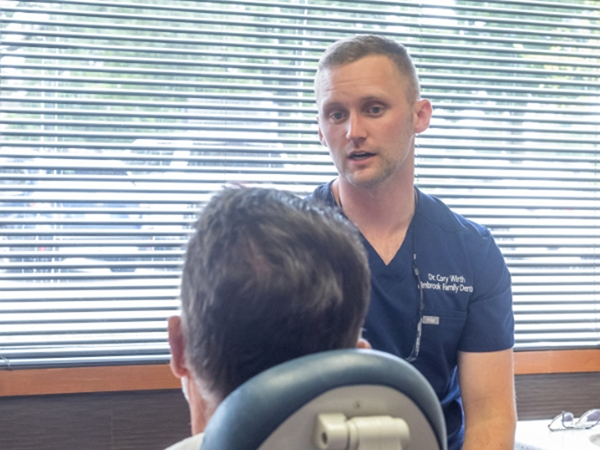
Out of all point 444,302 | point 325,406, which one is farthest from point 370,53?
point 325,406

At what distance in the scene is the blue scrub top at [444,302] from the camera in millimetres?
1496

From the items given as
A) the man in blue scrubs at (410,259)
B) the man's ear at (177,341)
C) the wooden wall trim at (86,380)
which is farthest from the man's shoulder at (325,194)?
the man's ear at (177,341)

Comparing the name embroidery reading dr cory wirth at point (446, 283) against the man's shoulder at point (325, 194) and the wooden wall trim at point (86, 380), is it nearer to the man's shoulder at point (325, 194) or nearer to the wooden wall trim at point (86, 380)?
the man's shoulder at point (325, 194)

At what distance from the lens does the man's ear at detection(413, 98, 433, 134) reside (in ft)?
5.16

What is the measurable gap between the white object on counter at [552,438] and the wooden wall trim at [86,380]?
0.97m

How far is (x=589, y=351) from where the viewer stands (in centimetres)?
221

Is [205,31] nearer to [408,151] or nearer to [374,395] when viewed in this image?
[408,151]

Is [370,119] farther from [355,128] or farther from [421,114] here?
[421,114]

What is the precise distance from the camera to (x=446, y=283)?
4.98ft

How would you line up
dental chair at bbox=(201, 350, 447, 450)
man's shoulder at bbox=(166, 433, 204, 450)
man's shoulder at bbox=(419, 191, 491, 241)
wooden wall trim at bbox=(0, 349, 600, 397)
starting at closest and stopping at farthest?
1. dental chair at bbox=(201, 350, 447, 450)
2. man's shoulder at bbox=(166, 433, 204, 450)
3. man's shoulder at bbox=(419, 191, 491, 241)
4. wooden wall trim at bbox=(0, 349, 600, 397)

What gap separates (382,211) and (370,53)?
37 cm

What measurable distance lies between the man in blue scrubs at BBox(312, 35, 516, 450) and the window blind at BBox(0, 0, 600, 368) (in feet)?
1.41

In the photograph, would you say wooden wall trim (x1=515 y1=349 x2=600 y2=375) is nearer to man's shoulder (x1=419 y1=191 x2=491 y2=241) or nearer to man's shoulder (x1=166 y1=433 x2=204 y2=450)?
man's shoulder (x1=419 y1=191 x2=491 y2=241)

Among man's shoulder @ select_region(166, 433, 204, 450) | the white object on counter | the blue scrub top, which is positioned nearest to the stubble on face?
the blue scrub top
